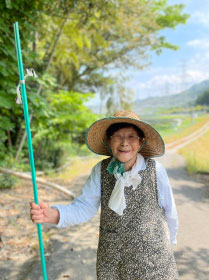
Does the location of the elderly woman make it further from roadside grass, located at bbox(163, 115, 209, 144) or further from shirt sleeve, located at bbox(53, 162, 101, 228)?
roadside grass, located at bbox(163, 115, 209, 144)

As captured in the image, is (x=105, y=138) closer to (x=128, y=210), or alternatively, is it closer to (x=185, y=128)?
(x=128, y=210)

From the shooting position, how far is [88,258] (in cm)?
316

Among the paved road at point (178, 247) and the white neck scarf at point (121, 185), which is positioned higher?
the white neck scarf at point (121, 185)

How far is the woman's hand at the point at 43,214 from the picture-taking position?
142cm

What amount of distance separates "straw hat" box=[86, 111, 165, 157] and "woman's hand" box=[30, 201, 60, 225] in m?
0.53

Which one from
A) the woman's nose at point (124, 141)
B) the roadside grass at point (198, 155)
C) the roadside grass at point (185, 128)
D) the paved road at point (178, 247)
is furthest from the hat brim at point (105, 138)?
the roadside grass at point (185, 128)

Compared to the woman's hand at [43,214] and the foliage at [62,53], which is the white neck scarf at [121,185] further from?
the foliage at [62,53]

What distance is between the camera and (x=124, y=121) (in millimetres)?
1513

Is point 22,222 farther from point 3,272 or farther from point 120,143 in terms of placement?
point 120,143

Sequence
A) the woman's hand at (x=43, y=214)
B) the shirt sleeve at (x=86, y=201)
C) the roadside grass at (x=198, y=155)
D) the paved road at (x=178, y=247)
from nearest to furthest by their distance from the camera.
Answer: the woman's hand at (x=43, y=214)
the shirt sleeve at (x=86, y=201)
the paved road at (x=178, y=247)
the roadside grass at (x=198, y=155)

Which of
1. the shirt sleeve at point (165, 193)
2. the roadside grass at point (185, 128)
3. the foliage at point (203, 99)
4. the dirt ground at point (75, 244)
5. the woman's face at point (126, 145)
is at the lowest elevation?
the dirt ground at point (75, 244)

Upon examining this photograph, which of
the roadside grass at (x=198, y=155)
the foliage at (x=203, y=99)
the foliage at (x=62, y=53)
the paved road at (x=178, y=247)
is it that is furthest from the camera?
the foliage at (x=203, y=99)

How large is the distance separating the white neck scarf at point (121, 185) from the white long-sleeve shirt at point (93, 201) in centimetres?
6

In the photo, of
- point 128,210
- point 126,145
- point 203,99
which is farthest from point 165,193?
point 203,99
